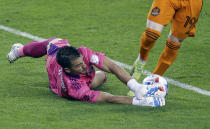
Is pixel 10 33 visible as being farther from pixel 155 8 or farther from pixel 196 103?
pixel 196 103

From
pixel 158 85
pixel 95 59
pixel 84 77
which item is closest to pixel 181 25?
pixel 158 85

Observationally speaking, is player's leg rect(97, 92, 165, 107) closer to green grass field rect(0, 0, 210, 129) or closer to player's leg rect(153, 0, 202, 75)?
green grass field rect(0, 0, 210, 129)

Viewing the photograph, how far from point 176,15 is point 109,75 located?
1.46 metres

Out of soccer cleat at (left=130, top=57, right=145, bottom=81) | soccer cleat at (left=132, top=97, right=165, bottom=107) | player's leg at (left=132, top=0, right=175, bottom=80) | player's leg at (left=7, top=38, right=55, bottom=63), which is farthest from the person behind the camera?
player's leg at (left=7, top=38, right=55, bottom=63)

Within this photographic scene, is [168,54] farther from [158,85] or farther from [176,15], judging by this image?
[158,85]

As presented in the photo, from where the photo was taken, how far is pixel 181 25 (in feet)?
19.4

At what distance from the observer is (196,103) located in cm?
543

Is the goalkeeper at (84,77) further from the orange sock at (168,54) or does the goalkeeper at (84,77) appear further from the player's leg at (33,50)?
the orange sock at (168,54)

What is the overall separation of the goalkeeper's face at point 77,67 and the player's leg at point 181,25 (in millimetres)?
1162

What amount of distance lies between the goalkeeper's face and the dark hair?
0.03 metres

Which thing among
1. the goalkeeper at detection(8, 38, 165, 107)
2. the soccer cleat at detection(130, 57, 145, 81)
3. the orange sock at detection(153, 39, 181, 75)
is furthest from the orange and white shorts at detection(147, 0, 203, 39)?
the goalkeeper at detection(8, 38, 165, 107)

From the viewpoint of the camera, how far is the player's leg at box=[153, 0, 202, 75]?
Answer: 584 cm

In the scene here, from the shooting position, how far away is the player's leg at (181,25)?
19.2 feet

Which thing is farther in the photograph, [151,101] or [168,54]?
[168,54]
